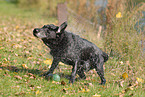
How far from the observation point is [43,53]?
6.12 metres

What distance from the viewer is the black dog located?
12.3ft

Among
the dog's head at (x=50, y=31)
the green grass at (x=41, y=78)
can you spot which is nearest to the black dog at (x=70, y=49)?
the dog's head at (x=50, y=31)

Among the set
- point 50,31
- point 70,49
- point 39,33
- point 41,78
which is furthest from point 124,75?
point 39,33

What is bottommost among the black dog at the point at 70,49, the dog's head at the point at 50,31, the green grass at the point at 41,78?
the green grass at the point at 41,78

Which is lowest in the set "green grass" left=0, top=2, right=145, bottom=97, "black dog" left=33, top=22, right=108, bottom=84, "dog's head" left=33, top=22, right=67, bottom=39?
"green grass" left=0, top=2, right=145, bottom=97

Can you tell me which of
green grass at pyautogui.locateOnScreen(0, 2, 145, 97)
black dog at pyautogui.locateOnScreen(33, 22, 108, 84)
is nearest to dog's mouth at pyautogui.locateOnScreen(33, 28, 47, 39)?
black dog at pyautogui.locateOnScreen(33, 22, 108, 84)

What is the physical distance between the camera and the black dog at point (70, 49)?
376 centimetres

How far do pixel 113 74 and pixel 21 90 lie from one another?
8.25 feet

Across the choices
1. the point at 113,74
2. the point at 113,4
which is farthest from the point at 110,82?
A: the point at 113,4

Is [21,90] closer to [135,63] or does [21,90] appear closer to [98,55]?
[98,55]

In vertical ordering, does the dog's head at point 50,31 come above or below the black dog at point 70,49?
above

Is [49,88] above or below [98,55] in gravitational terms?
below

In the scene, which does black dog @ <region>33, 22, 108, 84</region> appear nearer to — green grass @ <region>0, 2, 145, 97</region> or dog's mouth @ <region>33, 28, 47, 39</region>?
dog's mouth @ <region>33, 28, 47, 39</region>

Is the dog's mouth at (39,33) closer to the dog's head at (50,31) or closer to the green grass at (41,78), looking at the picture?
the dog's head at (50,31)
